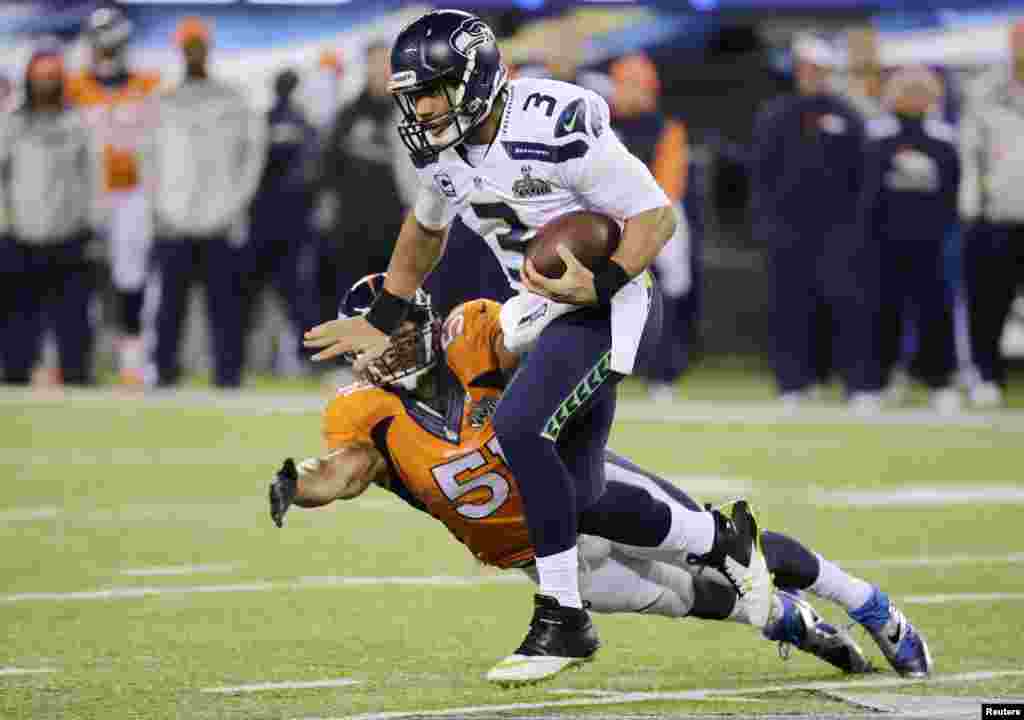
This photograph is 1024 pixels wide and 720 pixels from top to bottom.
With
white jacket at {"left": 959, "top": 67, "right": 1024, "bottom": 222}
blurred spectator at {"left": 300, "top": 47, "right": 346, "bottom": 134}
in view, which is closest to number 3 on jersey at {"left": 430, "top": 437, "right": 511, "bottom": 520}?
white jacket at {"left": 959, "top": 67, "right": 1024, "bottom": 222}

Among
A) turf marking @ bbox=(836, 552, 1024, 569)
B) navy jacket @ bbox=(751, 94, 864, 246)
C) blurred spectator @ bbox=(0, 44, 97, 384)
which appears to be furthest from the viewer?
blurred spectator @ bbox=(0, 44, 97, 384)

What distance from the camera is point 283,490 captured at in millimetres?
5375

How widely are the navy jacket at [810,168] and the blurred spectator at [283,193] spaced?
302 cm

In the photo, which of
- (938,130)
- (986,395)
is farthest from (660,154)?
(986,395)

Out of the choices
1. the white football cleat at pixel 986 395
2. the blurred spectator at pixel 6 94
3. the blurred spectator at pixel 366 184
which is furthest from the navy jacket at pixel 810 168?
the blurred spectator at pixel 6 94

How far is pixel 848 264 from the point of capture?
13.5 m

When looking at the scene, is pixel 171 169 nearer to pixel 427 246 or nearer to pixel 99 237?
pixel 99 237

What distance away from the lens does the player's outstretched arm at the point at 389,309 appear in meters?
5.84

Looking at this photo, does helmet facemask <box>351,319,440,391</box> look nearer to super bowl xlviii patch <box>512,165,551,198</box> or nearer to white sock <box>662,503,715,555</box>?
super bowl xlviii patch <box>512,165,551,198</box>

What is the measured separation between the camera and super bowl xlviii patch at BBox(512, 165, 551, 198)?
5.76m

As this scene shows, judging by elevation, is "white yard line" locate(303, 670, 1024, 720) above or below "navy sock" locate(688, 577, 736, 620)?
Result: below

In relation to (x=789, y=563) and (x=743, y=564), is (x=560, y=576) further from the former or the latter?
(x=789, y=563)

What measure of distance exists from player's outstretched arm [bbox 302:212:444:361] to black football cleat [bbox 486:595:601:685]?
883 mm

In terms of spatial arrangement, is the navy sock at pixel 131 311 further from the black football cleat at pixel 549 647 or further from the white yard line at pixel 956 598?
the black football cleat at pixel 549 647
